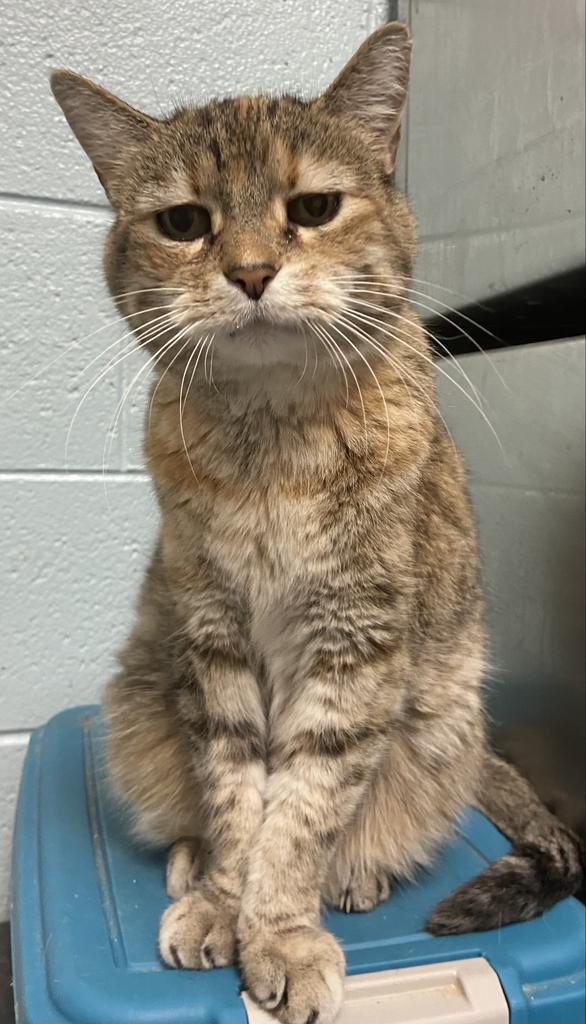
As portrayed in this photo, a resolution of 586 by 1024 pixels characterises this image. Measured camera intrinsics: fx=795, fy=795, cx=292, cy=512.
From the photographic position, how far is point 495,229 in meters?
1.27

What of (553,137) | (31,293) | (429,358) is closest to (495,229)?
(553,137)

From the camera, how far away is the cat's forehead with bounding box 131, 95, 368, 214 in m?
0.78

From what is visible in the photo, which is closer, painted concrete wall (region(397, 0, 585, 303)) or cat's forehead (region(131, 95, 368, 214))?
cat's forehead (region(131, 95, 368, 214))

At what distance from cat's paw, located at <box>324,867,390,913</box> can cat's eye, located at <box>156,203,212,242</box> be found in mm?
765

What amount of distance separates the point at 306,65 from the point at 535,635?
1.07 metres

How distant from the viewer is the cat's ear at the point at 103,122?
0.84m

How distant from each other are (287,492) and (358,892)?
0.51 metres

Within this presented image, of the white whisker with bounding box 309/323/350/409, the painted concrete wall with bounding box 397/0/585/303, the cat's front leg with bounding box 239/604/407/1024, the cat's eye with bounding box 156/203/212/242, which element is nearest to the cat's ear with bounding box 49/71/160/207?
the cat's eye with bounding box 156/203/212/242

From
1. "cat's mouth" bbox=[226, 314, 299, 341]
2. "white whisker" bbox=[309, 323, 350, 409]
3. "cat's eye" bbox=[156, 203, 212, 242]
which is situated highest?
"cat's eye" bbox=[156, 203, 212, 242]

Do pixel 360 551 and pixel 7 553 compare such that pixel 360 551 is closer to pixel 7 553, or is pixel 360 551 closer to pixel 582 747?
pixel 582 747

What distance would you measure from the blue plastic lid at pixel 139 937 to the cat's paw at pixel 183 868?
0.8 inches

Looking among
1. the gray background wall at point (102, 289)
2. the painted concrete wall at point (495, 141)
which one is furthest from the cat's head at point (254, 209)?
the gray background wall at point (102, 289)

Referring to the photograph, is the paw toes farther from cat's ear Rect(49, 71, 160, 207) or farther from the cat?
cat's ear Rect(49, 71, 160, 207)

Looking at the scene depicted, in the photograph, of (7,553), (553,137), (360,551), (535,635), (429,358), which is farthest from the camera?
(7,553)
